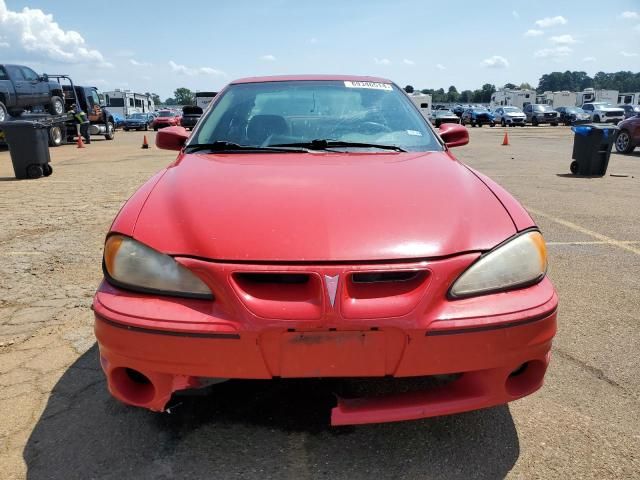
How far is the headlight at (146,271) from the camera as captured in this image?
1.72 meters

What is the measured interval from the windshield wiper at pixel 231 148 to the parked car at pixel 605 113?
38.1 metres

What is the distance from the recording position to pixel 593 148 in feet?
32.3

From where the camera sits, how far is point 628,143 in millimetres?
14734

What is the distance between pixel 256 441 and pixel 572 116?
41.7m

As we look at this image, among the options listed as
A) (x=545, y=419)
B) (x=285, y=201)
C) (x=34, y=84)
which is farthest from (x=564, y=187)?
(x=34, y=84)

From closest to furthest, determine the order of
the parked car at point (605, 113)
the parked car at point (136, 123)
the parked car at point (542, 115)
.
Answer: the parked car at point (605, 113), the parked car at point (542, 115), the parked car at point (136, 123)

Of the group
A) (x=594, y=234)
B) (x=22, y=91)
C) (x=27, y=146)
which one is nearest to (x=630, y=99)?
(x=22, y=91)

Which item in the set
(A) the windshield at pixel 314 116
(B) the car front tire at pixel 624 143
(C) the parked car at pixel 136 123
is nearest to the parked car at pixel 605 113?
(B) the car front tire at pixel 624 143

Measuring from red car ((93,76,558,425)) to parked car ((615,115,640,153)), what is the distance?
15.0 metres

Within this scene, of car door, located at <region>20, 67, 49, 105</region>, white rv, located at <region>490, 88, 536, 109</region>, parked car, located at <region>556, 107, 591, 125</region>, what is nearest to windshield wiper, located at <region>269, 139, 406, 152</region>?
car door, located at <region>20, 67, 49, 105</region>

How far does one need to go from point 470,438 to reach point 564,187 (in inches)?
303

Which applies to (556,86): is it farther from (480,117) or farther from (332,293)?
(332,293)

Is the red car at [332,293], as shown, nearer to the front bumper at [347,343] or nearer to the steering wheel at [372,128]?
the front bumper at [347,343]

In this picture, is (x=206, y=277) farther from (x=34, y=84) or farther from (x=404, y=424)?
(x=34, y=84)
